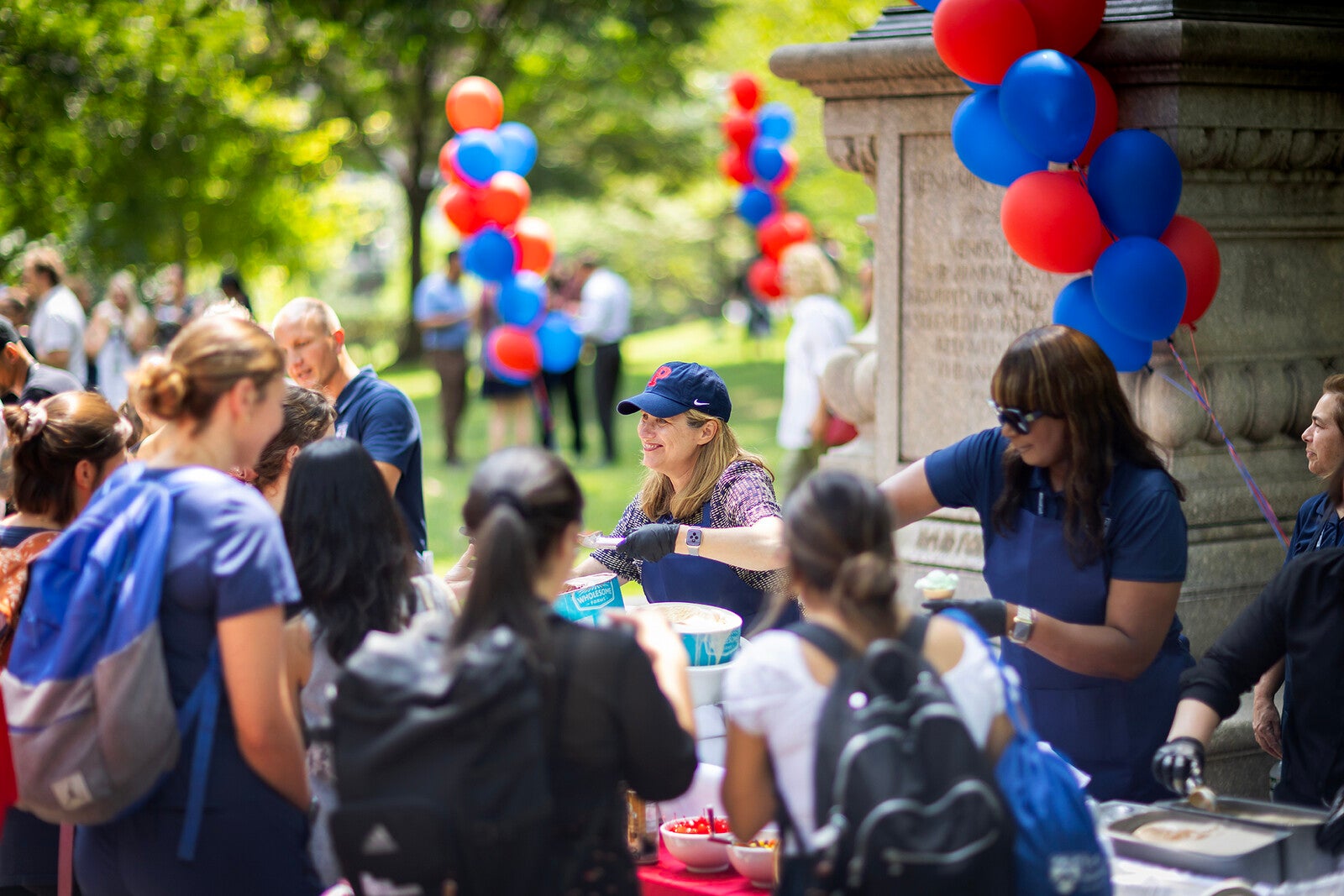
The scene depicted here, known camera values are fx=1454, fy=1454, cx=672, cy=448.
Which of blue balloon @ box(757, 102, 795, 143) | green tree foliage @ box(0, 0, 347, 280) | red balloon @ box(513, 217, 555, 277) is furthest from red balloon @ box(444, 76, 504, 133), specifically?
blue balloon @ box(757, 102, 795, 143)

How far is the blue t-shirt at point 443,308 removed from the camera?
1415 cm

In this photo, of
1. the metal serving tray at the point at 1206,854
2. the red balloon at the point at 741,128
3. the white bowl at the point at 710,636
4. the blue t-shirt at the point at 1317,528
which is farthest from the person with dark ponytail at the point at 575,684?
the red balloon at the point at 741,128

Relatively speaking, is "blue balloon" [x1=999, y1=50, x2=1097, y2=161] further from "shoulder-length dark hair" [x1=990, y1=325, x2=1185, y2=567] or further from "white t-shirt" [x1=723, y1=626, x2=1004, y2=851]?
"white t-shirt" [x1=723, y1=626, x2=1004, y2=851]

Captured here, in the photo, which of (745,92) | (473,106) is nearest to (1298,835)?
(473,106)

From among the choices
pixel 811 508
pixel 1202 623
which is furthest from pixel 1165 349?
pixel 811 508

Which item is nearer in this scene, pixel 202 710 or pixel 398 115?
pixel 202 710

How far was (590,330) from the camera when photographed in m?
14.3

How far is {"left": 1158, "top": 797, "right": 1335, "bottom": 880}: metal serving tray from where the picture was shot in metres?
2.83

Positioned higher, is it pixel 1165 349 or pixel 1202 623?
pixel 1165 349

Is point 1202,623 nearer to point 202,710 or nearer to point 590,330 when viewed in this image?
point 202,710

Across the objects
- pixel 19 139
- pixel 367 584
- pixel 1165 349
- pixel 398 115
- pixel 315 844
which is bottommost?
pixel 315 844

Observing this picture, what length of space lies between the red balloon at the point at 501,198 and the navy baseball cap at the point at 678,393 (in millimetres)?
8059

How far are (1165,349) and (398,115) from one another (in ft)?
68.6

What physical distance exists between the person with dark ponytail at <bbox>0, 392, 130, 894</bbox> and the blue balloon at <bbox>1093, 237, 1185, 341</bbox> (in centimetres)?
283
